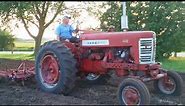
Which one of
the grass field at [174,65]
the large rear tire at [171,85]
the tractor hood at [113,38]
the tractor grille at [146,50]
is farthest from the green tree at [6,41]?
the tractor grille at [146,50]

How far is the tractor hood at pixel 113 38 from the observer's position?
7769 millimetres

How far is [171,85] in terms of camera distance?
8.52 metres

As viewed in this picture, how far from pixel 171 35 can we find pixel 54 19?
11611 mm

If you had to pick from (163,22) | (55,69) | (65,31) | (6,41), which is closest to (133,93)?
(55,69)

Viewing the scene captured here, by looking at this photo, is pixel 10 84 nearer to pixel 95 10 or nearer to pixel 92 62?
pixel 92 62

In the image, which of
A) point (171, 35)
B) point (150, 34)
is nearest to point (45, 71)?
point (150, 34)

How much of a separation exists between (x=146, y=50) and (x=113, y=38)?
736mm

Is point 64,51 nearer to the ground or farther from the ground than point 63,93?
farther from the ground

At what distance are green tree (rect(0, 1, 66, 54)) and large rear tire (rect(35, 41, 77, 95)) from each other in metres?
16.0

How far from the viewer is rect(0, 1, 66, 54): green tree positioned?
81.7ft

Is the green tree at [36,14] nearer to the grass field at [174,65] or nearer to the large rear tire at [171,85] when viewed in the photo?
the grass field at [174,65]

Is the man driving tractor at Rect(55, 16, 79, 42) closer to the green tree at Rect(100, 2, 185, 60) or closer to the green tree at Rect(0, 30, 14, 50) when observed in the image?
the green tree at Rect(100, 2, 185, 60)

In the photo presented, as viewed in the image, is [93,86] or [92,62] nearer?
[92,62]

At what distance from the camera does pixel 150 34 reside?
7.75 m
